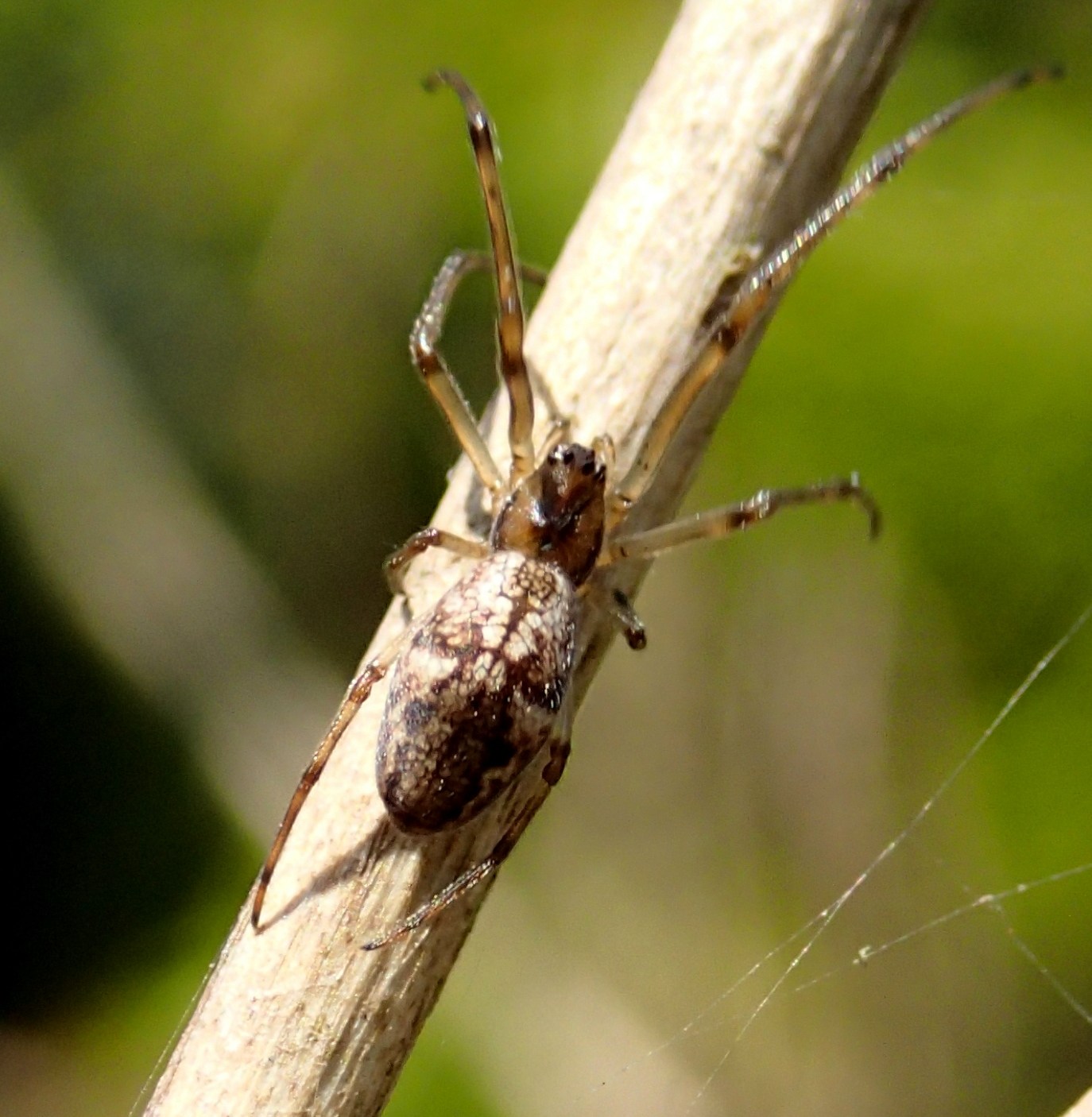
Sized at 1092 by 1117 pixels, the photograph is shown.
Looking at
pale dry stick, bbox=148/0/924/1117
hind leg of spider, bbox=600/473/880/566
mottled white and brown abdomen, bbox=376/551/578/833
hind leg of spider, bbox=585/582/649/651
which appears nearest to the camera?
pale dry stick, bbox=148/0/924/1117

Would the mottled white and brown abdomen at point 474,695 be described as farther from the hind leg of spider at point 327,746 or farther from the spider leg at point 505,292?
the spider leg at point 505,292

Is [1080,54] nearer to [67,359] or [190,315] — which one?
[190,315]

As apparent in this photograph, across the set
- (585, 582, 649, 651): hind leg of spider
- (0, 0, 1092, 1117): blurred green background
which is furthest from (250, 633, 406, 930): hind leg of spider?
(0, 0, 1092, 1117): blurred green background

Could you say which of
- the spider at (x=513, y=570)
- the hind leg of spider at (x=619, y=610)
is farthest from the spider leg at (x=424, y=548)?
the hind leg of spider at (x=619, y=610)

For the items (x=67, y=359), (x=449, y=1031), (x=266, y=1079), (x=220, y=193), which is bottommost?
(x=449, y=1031)

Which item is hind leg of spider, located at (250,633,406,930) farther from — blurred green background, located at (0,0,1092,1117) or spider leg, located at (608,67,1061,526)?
blurred green background, located at (0,0,1092,1117)

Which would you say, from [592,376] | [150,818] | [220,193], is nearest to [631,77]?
[220,193]
